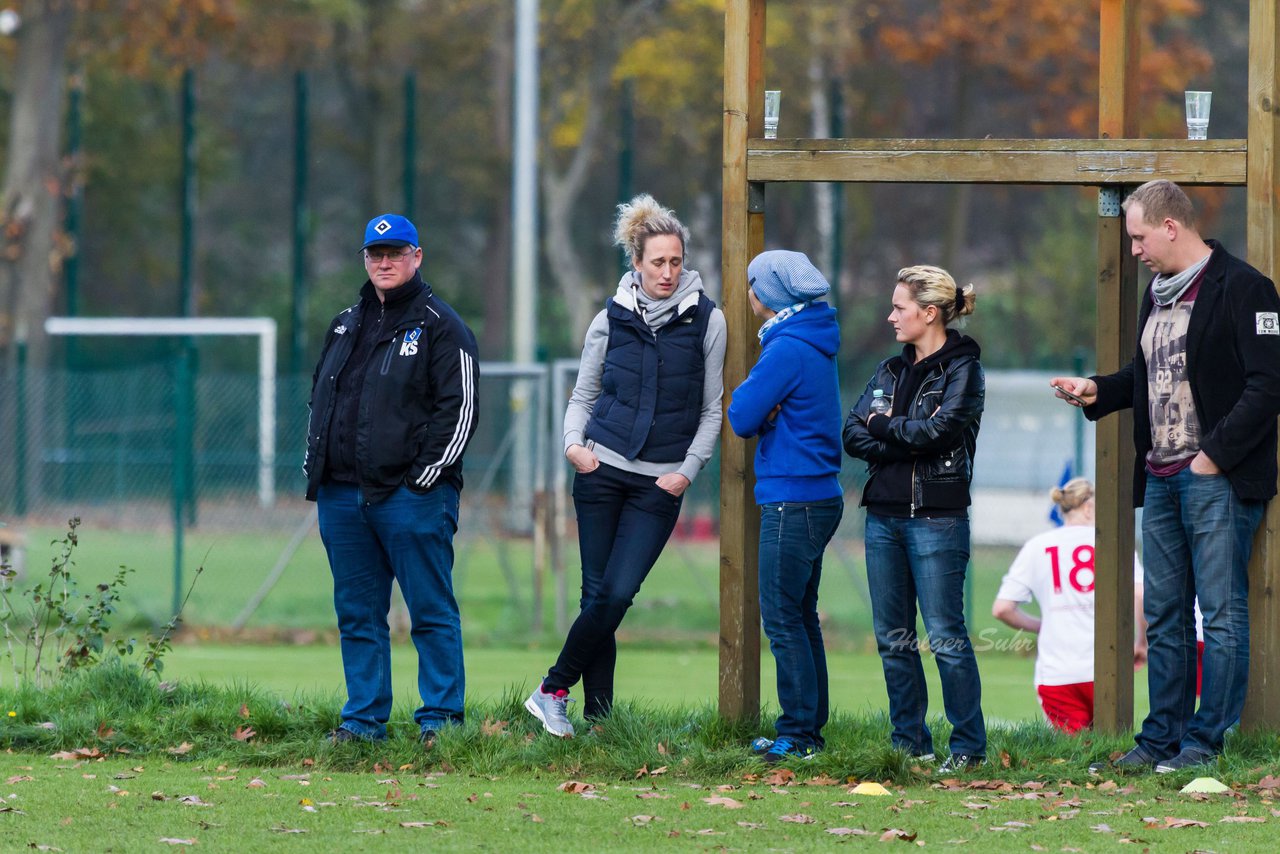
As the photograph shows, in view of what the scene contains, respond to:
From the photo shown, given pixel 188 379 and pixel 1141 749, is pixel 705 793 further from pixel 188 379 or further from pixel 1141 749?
pixel 188 379

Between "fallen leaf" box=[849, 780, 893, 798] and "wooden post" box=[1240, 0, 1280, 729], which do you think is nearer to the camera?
"fallen leaf" box=[849, 780, 893, 798]

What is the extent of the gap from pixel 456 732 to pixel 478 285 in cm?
3005

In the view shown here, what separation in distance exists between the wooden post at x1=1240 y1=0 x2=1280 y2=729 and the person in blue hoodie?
1.43 metres

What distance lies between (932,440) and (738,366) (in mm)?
1003

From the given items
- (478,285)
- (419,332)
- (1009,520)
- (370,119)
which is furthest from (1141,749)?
(478,285)

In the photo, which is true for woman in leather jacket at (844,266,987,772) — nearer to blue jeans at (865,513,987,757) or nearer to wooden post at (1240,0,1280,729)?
blue jeans at (865,513,987,757)

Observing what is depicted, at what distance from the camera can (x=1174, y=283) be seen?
6.12 meters

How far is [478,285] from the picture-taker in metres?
36.2

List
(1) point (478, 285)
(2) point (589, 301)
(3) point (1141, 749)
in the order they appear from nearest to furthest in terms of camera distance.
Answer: (3) point (1141, 749)
(2) point (589, 301)
(1) point (478, 285)

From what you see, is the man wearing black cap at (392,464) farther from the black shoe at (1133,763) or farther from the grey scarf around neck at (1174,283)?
the grey scarf around neck at (1174,283)

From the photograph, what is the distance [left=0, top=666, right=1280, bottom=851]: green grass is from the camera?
527 centimetres

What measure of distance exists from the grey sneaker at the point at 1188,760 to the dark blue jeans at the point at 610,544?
1806 mm

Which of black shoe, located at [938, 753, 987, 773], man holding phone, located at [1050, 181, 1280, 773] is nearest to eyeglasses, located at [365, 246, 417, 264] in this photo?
man holding phone, located at [1050, 181, 1280, 773]

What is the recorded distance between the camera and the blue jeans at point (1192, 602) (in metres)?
6.11
